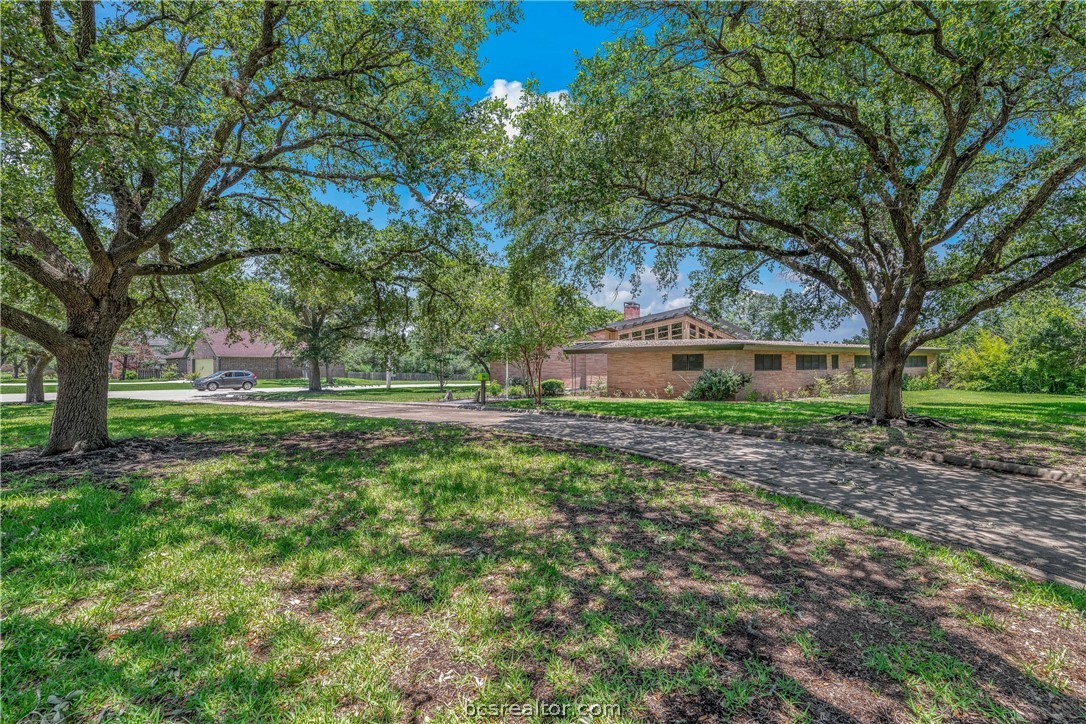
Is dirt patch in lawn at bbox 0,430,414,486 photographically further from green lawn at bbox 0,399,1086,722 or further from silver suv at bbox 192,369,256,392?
silver suv at bbox 192,369,256,392

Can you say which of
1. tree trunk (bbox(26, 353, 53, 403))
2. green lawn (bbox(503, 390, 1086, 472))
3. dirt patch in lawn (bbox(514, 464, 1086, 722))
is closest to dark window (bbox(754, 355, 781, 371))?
green lawn (bbox(503, 390, 1086, 472))

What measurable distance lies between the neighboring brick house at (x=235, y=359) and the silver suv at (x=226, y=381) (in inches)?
491

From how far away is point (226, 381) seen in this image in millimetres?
30875

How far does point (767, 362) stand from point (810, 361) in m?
3.57

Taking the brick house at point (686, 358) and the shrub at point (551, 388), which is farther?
the shrub at point (551, 388)

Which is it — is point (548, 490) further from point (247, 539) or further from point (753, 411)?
point (753, 411)

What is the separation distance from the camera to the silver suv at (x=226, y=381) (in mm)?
29770

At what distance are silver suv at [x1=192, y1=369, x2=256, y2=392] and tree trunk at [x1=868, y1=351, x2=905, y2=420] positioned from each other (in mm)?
35516

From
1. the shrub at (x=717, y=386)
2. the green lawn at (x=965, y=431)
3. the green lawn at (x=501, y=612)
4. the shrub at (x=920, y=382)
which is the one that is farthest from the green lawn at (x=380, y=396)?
the shrub at (x=920, y=382)

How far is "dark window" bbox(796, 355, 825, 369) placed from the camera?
2302 cm

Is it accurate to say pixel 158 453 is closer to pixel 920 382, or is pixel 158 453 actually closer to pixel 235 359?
pixel 920 382

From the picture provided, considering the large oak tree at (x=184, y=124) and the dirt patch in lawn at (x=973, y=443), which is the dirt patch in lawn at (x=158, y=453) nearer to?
the large oak tree at (x=184, y=124)

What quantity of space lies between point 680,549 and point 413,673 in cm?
225

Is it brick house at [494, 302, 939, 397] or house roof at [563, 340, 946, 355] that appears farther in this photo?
brick house at [494, 302, 939, 397]
